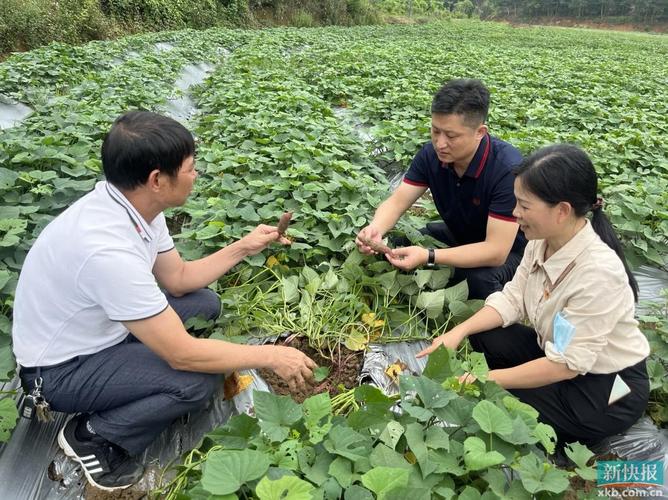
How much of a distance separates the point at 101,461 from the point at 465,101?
2146 millimetres

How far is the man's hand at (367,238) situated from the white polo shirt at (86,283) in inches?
46.1

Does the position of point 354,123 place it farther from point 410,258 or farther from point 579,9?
point 579,9

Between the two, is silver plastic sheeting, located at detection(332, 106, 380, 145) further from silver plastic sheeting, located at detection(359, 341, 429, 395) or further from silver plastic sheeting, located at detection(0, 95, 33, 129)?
silver plastic sheeting, located at detection(0, 95, 33, 129)

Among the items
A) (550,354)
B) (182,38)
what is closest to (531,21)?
(182,38)

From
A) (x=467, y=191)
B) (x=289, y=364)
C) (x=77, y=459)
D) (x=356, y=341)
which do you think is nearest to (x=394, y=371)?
(x=356, y=341)

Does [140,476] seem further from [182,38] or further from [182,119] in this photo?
[182,38]

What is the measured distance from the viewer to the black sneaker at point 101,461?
5.58ft

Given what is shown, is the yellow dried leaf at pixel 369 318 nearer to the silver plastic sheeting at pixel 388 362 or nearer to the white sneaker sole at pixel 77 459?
the silver plastic sheeting at pixel 388 362

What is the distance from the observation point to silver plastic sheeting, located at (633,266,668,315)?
2.89 metres

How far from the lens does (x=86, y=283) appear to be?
4.94ft

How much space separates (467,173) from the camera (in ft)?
8.44

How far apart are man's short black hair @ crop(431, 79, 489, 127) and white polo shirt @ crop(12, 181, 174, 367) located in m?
→ 1.49

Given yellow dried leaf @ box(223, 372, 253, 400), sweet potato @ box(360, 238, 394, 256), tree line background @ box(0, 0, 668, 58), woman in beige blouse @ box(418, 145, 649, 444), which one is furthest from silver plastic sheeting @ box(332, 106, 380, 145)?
tree line background @ box(0, 0, 668, 58)

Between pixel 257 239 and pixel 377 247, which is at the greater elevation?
pixel 257 239
